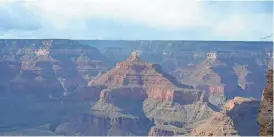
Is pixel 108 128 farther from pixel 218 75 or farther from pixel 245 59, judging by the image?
pixel 245 59

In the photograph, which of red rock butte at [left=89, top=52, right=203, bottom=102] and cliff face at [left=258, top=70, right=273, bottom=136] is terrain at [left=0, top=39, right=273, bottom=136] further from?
cliff face at [left=258, top=70, right=273, bottom=136]

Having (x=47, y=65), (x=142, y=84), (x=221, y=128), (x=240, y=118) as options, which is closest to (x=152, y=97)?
(x=142, y=84)

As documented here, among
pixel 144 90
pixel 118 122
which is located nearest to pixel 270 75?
pixel 118 122

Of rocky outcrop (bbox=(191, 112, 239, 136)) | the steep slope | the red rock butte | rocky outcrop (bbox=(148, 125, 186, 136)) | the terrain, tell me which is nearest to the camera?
rocky outcrop (bbox=(191, 112, 239, 136))

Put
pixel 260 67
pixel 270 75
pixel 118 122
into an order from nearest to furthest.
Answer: pixel 270 75, pixel 118 122, pixel 260 67

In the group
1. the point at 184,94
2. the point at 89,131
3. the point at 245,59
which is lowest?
the point at 89,131

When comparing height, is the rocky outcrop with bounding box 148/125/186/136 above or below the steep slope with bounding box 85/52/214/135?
below

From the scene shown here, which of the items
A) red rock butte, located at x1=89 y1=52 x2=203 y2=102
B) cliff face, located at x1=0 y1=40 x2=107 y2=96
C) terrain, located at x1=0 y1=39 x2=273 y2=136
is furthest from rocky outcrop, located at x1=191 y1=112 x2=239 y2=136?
cliff face, located at x1=0 y1=40 x2=107 y2=96
